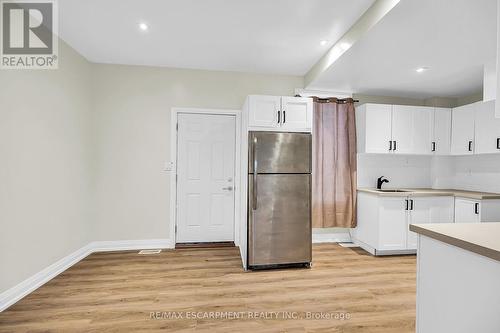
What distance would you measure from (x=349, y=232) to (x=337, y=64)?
8.95 feet

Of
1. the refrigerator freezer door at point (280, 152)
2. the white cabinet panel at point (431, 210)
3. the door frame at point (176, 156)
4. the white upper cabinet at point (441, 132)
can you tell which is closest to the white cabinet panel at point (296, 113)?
the refrigerator freezer door at point (280, 152)

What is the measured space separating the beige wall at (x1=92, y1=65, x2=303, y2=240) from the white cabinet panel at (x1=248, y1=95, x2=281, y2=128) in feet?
3.43

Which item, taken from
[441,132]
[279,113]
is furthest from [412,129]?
[279,113]

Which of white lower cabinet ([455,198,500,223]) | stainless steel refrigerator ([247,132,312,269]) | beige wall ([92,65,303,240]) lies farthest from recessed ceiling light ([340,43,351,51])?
white lower cabinet ([455,198,500,223])

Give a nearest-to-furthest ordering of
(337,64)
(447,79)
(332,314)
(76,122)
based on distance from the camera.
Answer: (332,314) < (337,64) < (76,122) < (447,79)

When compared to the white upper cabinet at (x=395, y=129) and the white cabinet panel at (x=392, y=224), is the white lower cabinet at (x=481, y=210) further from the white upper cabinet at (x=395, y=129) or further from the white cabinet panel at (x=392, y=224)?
the white upper cabinet at (x=395, y=129)

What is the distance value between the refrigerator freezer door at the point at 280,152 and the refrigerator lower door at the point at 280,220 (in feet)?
0.33

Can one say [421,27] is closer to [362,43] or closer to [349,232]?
[362,43]

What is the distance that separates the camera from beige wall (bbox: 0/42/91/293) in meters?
2.19

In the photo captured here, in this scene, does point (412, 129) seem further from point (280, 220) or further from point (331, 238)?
point (280, 220)

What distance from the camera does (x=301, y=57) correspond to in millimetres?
3305

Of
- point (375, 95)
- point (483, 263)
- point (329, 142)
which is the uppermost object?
point (375, 95)

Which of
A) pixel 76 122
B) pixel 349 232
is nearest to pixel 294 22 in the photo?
pixel 76 122

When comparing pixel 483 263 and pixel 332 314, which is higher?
pixel 483 263
